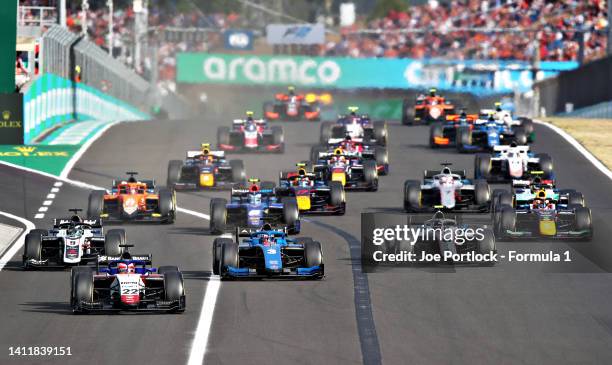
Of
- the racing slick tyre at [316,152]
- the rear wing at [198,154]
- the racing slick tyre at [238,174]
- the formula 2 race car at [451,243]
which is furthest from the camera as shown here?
the racing slick tyre at [316,152]

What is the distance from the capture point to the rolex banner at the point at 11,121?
173 ft

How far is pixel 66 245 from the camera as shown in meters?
30.8

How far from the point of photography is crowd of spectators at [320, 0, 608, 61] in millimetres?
88188

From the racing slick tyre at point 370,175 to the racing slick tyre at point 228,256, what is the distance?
53.7ft

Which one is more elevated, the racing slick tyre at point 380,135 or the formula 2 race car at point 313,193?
the racing slick tyre at point 380,135

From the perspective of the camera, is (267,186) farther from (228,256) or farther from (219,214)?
(228,256)

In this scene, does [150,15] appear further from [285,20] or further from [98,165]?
Result: [98,165]

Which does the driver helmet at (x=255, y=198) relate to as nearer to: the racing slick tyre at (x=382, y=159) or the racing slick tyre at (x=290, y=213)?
the racing slick tyre at (x=290, y=213)

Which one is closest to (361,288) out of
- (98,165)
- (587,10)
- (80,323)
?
(80,323)

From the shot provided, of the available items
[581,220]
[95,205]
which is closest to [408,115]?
[95,205]

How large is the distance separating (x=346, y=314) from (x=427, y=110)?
4028cm

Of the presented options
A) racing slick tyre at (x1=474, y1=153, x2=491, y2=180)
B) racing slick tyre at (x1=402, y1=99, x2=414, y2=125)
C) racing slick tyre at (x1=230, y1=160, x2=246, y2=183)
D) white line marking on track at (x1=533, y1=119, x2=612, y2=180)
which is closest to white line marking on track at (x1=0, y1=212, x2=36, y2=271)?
racing slick tyre at (x1=230, y1=160, x2=246, y2=183)

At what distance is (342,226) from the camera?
1513 inches

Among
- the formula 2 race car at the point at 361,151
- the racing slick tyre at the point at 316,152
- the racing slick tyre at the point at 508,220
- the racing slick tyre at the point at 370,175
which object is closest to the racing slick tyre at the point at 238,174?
the formula 2 race car at the point at 361,151
